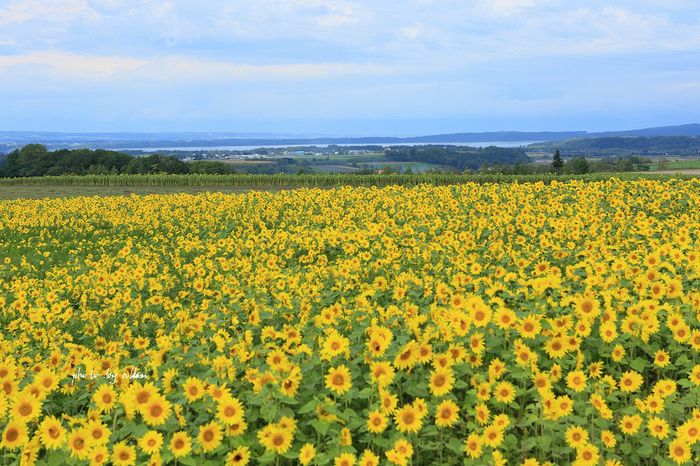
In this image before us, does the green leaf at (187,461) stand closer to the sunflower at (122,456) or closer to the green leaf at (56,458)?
the sunflower at (122,456)

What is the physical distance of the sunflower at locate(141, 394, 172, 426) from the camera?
3416 millimetres

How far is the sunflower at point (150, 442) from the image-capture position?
3.26m

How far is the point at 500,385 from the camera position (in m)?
3.98

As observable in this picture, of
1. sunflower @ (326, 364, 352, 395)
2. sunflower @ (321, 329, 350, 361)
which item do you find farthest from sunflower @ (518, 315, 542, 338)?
sunflower @ (326, 364, 352, 395)

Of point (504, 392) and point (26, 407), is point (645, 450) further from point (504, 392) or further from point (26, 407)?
point (26, 407)

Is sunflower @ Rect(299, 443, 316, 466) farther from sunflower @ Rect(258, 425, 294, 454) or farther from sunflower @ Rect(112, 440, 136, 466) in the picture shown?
sunflower @ Rect(112, 440, 136, 466)

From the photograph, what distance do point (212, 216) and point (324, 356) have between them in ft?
40.8

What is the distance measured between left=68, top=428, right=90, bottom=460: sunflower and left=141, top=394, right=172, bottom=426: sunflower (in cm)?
34

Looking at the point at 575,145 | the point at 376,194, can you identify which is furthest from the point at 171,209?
the point at 575,145

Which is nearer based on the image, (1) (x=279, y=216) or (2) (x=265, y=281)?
(2) (x=265, y=281)

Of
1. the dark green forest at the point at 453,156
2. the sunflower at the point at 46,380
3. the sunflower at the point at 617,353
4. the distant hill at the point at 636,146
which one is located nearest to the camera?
the sunflower at the point at 46,380

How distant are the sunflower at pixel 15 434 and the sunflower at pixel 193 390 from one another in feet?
3.09

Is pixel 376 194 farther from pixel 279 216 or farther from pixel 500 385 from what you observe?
pixel 500 385

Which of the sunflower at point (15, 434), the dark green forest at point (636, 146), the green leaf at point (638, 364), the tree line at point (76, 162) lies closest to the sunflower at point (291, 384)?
the sunflower at point (15, 434)
